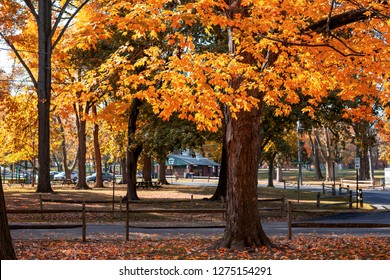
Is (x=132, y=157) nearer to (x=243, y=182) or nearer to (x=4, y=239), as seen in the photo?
(x=243, y=182)

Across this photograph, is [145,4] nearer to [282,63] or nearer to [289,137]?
[282,63]

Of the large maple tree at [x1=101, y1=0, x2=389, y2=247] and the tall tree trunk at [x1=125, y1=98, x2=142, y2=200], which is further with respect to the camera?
the tall tree trunk at [x1=125, y1=98, x2=142, y2=200]

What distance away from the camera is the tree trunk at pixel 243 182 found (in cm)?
1424

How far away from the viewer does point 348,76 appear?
15320mm

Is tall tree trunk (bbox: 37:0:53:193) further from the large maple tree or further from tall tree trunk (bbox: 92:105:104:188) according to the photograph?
the large maple tree

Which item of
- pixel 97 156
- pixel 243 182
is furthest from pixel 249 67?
pixel 97 156

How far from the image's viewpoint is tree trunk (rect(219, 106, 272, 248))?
561 inches

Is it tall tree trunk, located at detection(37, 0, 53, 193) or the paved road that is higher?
tall tree trunk, located at detection(37, 0, 53, 193)

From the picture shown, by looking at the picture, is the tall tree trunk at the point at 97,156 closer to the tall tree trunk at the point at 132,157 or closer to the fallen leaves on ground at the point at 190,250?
the tall tree trunk at the point at 132,157

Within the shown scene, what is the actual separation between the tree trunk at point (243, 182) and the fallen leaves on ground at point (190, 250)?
1.23 feet

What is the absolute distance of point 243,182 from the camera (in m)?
14.3

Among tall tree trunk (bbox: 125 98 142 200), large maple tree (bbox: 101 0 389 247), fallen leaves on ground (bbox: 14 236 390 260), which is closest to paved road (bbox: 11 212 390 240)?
fallen leaves on ground (bbox: 14 236 390 260)

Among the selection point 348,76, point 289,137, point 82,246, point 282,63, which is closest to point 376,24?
point 348,76

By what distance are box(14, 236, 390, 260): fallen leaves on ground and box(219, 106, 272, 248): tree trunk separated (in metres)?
0.38
